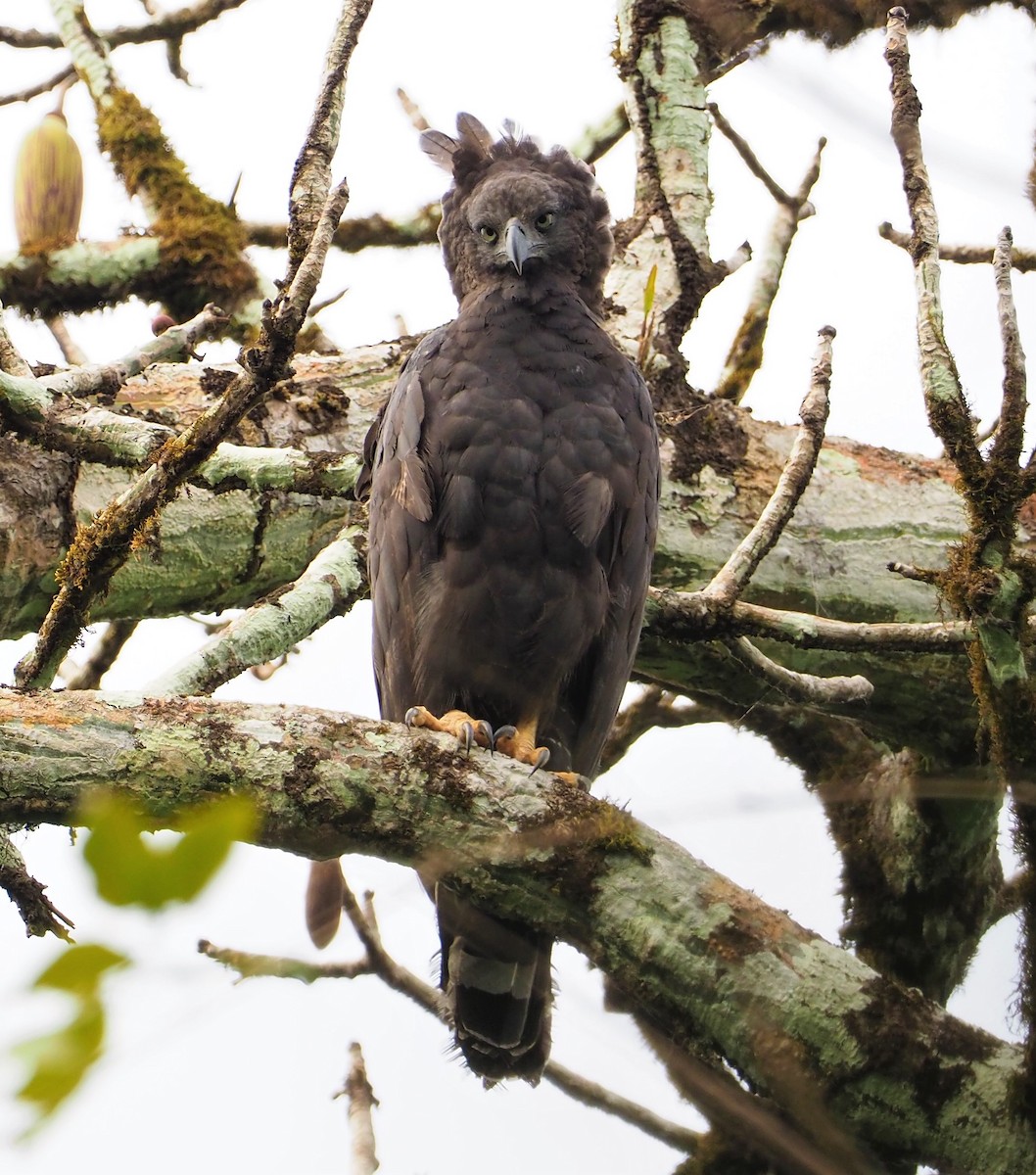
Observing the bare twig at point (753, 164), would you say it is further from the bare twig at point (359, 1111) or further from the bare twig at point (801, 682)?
the bare twig at point (359, 1111)

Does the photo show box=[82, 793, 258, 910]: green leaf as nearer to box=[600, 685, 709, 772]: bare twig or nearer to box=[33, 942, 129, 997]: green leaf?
box=[33, 942, 129, 997]: green leaf

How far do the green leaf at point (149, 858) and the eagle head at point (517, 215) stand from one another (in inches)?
147

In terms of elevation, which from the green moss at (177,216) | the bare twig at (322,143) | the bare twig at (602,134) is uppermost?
the bare twig at (602,134)

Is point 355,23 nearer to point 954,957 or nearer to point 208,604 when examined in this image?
point 208,604

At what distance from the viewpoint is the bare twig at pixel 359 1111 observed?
3.21 m

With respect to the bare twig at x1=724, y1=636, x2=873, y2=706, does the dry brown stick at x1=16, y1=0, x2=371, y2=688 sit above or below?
above

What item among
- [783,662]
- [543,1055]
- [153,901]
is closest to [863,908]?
[783,662]

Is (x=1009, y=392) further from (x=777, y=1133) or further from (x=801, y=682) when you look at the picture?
(x=777, y=1133)

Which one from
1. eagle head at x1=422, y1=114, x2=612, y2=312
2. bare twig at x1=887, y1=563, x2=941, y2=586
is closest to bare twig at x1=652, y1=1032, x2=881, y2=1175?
bare twig at x1=887, y1=563, x2=941, y2=586

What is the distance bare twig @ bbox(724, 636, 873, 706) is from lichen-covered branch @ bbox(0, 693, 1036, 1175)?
79 cm

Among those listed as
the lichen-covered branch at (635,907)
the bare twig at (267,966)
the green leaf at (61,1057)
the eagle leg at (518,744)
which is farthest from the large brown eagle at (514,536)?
the green leaf at (61,1057)

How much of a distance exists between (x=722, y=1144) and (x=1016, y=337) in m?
2.95

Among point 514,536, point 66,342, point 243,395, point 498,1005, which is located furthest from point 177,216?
point 498,1005

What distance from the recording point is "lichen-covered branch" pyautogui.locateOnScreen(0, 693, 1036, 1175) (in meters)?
2.63
